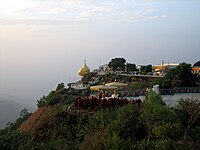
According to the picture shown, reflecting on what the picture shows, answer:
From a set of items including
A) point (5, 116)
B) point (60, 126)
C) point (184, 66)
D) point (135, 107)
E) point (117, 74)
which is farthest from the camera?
point (5, 116)

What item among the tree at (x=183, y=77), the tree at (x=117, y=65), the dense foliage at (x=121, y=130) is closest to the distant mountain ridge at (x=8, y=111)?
the tree at (x=117, y=65)

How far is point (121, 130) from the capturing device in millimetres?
10875

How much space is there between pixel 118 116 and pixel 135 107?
1.07 metres

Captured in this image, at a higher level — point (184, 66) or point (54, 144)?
point (184, 66)

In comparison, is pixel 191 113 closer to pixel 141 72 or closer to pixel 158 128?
pixel 158 128

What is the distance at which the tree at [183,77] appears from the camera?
23.3 meters

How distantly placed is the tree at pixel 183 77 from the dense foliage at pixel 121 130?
371 inches

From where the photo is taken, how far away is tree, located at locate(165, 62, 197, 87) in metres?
23.3

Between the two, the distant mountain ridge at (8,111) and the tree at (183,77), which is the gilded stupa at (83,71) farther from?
the distant mountain ridge at (8,111)

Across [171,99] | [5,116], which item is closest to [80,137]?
[171,99]

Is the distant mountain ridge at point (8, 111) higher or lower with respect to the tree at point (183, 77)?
lower

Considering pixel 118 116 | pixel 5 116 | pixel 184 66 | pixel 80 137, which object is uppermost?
pixel 184 66

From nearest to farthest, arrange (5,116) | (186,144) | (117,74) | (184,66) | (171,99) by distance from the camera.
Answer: (186,144) → (171,99) → (184,66) → (117,74) → (5,116)

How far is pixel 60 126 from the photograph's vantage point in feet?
45.1
